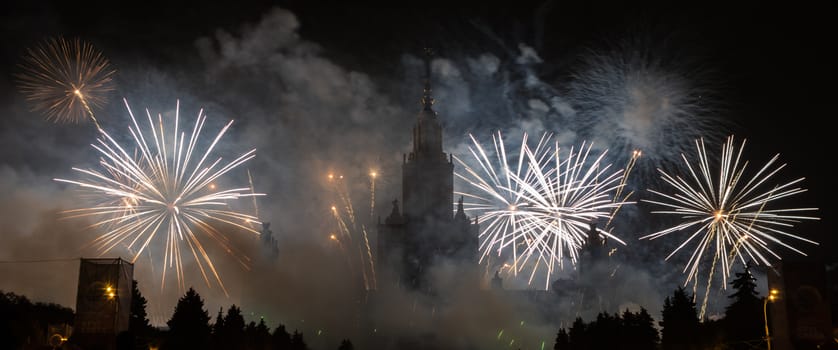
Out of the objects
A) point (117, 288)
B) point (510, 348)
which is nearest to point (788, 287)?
point (117, 288)

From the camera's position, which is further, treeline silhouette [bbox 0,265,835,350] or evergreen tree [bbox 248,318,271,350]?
evergreen tree [bbox 248,318,271,350]

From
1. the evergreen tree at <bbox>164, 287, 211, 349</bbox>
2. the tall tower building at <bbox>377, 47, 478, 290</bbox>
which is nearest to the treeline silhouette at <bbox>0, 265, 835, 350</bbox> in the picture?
the evergreen tree at <bbox>164, 287, 211, 349</bbox>

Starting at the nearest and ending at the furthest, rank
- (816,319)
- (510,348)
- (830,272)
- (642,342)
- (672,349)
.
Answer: (816,319), (672,349), (642,342), (830,272), (510,348)

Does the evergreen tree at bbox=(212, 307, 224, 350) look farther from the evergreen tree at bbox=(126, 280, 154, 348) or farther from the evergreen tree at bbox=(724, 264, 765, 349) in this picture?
the evergreen tree at bbox=(724, 264, 765, 349)

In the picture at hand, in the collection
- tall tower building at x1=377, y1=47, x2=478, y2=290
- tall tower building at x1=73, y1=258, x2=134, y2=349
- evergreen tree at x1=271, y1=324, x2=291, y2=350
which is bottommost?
evergreen tree at x1=271, y1=324, x2=291, y2=350

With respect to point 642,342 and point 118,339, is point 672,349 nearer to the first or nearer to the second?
point 642,342

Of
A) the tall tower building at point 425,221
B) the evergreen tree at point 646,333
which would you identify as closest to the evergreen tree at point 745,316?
the evergreen tree at point 646,333
